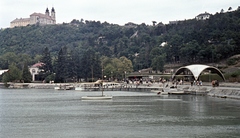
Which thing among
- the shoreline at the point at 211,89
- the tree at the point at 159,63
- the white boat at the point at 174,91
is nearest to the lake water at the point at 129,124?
the shoreline at the point at 211,89

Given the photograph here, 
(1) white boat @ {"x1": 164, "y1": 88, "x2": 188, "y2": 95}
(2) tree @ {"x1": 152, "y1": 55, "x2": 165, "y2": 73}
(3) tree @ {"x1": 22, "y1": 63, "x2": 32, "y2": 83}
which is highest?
(2) tree @ {"x1": 152, "y1": 55, "x2": 165, "y2": 73}

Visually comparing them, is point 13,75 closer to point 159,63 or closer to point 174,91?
point 159,63

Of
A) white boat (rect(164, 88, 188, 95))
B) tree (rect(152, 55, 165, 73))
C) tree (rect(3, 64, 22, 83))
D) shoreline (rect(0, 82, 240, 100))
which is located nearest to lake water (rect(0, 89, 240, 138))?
shoreline (rect(0, 82, 240, 100))

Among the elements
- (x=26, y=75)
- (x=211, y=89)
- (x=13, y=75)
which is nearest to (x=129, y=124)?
(x=211, y=89)

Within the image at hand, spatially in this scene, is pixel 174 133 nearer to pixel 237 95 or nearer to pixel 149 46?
pixel 237 95

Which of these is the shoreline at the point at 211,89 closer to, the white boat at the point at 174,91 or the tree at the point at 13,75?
the white boat at the point at 174,91

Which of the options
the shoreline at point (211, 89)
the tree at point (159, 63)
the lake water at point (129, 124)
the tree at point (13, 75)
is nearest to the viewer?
the lake water at point (129, 124)

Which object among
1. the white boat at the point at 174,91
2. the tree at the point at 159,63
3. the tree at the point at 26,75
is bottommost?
the white boat at the point at 174,91

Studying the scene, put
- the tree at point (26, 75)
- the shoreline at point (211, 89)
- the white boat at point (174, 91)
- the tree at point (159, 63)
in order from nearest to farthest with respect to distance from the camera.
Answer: the shoreline at point (211, 89) < the white boat at point (174, 91) < the tree at point (159, 63) < the tree at point (26, 75)

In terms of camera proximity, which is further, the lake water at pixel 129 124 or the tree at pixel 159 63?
the tree at pixel 159 63

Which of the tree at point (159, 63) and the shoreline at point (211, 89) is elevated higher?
the tree at point (159, 63)

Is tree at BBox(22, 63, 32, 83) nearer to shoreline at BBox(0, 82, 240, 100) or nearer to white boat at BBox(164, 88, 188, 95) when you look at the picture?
shoreline at BBox(0, 82, 240, 100)

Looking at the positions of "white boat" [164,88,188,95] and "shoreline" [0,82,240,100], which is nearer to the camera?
"shoreline" [0,82,240,100]

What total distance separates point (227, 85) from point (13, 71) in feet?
295
